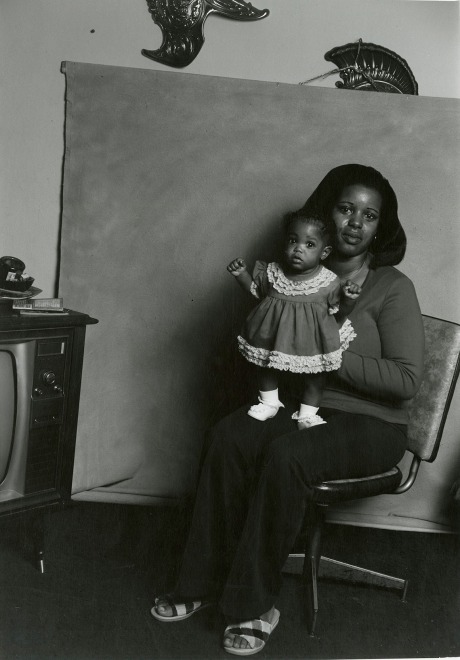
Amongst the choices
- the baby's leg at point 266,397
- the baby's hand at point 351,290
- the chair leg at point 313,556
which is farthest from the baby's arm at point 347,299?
the chair leg at point 313,556

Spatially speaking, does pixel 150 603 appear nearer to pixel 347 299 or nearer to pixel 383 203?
pixel 347 299

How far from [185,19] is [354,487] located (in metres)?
1.84

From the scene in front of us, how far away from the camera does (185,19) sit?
244 centimetres

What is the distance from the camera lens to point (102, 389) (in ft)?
8.82

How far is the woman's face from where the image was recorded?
2061 millimetres

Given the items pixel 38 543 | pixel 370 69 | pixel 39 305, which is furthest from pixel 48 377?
pixel 370 69

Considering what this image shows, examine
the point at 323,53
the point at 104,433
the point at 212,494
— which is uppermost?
the point at 323,53

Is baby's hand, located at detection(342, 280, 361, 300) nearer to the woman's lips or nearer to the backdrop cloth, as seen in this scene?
the woman's lips

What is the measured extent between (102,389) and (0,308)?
0.77m

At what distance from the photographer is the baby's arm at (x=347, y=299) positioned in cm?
184

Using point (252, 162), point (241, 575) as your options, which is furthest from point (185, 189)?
point (241, 575)

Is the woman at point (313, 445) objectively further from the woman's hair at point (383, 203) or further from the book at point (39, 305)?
the book at point (39, 305)

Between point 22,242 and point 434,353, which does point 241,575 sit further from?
point 22,242

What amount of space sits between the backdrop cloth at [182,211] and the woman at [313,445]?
499 mm
